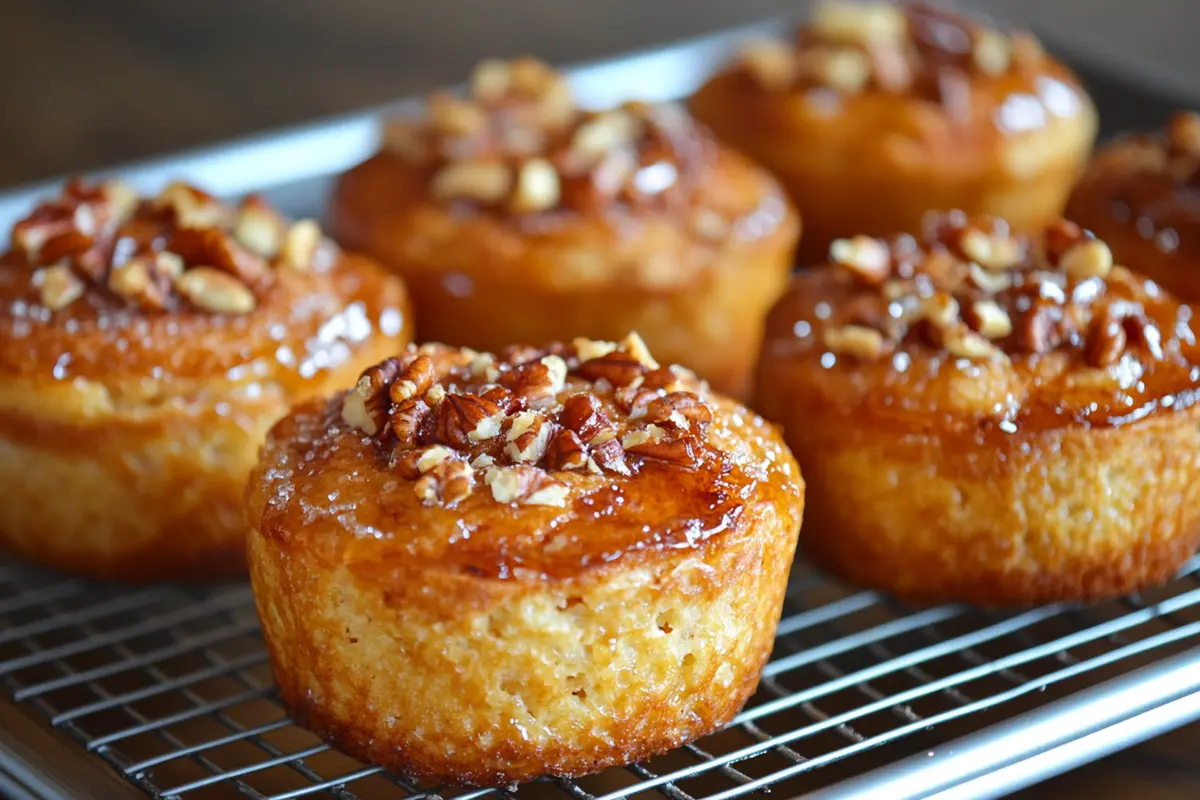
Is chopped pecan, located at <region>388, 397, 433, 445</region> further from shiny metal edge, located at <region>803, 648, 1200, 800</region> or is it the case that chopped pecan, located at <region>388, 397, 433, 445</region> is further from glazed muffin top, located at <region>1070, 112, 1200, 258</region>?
glazed muffin top, located at <region>1070, 112, 1200, 258</region>

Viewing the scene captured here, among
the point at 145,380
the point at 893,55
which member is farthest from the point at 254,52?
the point at 145,380

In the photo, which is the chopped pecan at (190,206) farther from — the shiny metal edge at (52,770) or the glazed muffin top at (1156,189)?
the glazed muffin top at (1156,189)

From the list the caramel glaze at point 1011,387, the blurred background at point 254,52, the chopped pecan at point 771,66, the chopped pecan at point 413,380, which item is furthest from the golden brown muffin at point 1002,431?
the blurred background at point 254,52

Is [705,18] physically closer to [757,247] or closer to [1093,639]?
[757,247]

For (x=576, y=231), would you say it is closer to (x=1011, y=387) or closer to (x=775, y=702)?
(x=1011, y=387)

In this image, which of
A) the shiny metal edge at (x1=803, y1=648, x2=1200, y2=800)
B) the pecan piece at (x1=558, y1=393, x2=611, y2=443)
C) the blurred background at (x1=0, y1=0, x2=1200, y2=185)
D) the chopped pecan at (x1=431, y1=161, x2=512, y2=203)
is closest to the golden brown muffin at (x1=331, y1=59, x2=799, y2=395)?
the chopped pecan at (x1=431, y1=161, x2=512, y2=203)
